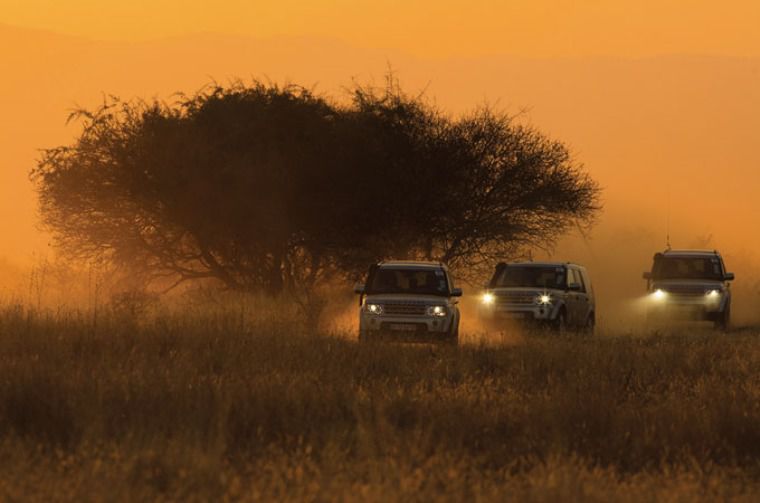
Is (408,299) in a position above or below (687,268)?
below

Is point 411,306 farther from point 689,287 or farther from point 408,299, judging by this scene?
point 689,287

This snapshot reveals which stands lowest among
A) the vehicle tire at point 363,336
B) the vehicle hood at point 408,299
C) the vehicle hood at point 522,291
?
the vehicle tire at point 363,336

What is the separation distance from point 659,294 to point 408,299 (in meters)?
12.9

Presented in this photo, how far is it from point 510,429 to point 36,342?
10.9 meters

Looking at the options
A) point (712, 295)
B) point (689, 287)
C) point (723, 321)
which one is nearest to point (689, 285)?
point (689, 287)

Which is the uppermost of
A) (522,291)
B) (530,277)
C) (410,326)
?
(530,277)

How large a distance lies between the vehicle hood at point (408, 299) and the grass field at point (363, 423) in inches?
187

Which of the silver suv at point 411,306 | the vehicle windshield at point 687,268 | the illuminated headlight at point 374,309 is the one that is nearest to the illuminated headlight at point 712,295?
the vehicle windshield at point 687,268

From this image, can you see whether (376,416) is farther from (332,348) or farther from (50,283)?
(50,283)

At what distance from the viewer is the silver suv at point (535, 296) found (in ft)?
113

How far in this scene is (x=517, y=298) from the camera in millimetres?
34719

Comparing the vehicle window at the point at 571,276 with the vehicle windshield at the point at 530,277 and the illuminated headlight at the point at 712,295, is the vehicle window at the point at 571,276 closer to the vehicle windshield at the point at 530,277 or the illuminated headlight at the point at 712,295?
the vehicle windshield at the point at 530,277

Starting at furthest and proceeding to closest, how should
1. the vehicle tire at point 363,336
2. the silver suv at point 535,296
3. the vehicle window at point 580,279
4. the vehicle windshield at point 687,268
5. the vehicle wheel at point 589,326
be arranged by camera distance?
the vehicle windshield at point 687,268
the vehicle wheel at point 589,326
the vehicle window at point 580,279
the silver suv at point 535,296
the vehicle tire at point 363,336

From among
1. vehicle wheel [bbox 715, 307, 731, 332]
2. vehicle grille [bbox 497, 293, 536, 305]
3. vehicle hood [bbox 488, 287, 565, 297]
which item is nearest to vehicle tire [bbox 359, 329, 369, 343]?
vehicle grille [bbox 497, 293, 536, 305]
